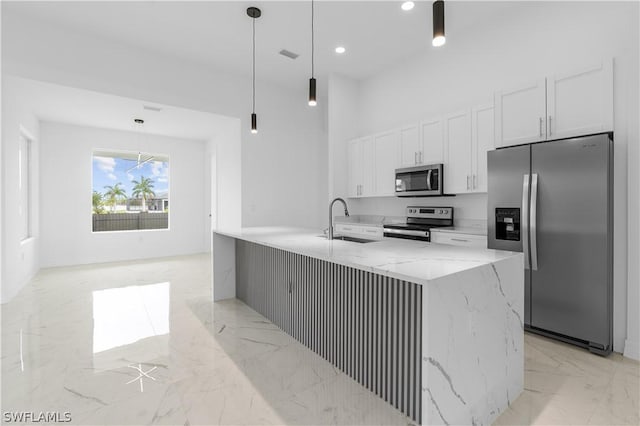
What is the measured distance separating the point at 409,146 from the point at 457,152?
655 millimetres

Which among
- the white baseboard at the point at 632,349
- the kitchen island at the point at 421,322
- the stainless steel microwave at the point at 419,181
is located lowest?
the white baseboard at the point at 632,349

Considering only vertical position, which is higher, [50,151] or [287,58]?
[287,58]

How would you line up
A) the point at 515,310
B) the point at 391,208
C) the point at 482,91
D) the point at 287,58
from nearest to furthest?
1. the point at 515,310
2. the point at 482,91
3. the point at 287,58
4. the point at 391,208

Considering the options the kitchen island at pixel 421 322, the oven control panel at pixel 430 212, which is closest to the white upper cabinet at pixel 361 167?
the oven control panel at pixel 430 212

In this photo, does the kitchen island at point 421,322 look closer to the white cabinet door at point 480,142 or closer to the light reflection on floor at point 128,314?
the light reflection on floor at point 128,314

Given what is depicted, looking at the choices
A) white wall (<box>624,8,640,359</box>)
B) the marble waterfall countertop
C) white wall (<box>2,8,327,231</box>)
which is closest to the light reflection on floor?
the marble waterfall countertop

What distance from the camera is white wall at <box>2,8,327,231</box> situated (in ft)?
11.3

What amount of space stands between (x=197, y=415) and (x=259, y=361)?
62 cm

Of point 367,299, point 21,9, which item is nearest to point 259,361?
point 367,299

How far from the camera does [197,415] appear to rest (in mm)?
1658

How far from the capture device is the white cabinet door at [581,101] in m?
2.38

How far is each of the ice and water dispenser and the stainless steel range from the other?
2.54ft

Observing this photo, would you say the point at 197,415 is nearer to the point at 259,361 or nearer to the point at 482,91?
the point at 259,361

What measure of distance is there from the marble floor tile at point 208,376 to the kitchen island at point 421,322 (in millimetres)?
140
